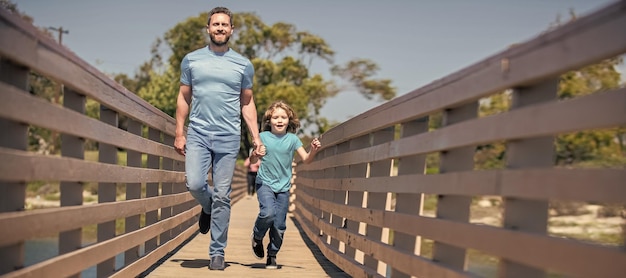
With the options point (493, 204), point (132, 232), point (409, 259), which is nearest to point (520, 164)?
point (409, 259)

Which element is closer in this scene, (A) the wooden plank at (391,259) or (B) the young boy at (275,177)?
(A) the wooden plank at (391,259)

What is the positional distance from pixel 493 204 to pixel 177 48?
2445 centimetres

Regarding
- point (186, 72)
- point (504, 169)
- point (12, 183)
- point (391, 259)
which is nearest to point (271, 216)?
point (186, 72)

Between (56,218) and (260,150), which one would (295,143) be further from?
(56,218)

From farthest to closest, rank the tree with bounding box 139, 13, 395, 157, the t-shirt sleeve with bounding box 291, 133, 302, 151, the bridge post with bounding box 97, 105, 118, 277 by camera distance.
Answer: the tree with bounding box 139, 13, 395, 157 < the t-shirt sleeve with bounding box 291, 133, 302, 151 < the bridge post with bounding box 97, 105, 118, 277

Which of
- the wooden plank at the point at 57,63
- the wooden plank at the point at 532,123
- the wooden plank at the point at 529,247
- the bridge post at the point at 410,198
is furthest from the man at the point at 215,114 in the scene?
the wooden plank at the point at 529,247

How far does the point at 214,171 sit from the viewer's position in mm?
7469

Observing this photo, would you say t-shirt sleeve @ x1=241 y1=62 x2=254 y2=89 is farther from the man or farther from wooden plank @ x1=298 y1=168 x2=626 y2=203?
wooden plank @ x1=298 y1=168 x2=626 y2=203

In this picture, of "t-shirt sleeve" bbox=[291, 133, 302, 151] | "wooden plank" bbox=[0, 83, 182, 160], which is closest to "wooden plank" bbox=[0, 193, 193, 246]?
"wooden plank" bbox=[0, 83, 182, 160]

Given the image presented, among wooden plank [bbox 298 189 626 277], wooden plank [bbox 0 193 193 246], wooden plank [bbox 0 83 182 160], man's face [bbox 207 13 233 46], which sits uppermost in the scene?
man's face [bbox 207 13 233 46]

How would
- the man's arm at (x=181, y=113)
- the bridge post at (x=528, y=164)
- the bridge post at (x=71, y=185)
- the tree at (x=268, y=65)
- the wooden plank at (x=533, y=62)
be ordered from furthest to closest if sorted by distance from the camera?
the tree at (x=268, y=65)
the man's arm at (x=181, y=113)
the bridge post at (x=71, y=185)
the bridge post at (x=528, y=164)
the wooden plank at (x=533, y=62)

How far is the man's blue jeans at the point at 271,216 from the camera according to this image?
7.84 meters

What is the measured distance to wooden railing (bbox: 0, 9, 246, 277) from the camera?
3789mm

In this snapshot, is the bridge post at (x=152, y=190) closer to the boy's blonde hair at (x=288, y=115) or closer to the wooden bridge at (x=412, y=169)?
the wooden bridge at (x=412, y=169)
